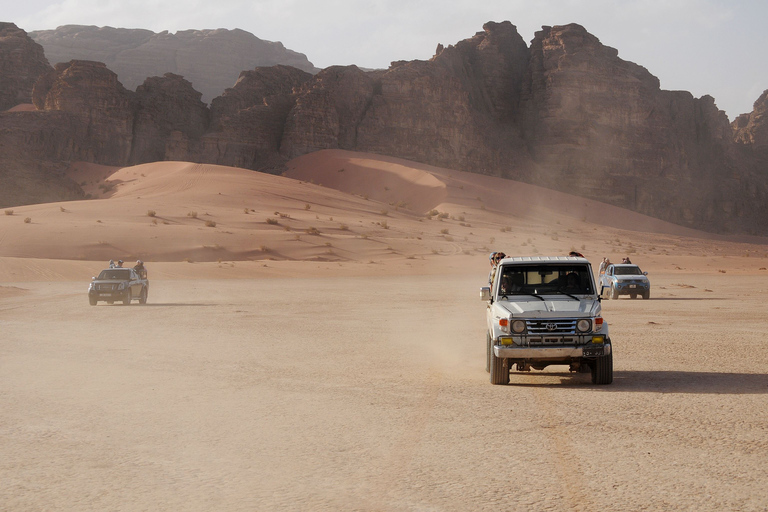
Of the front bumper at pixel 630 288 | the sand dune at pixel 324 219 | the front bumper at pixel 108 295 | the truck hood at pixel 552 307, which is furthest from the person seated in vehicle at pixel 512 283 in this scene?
the sand dune at pixel 324 219

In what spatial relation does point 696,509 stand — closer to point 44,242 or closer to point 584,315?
point 584,315

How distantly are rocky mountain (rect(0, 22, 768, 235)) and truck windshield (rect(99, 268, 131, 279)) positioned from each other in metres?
63.2

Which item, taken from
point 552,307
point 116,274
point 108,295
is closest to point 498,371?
point 552,307

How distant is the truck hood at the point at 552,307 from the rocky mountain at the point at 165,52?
158 metres

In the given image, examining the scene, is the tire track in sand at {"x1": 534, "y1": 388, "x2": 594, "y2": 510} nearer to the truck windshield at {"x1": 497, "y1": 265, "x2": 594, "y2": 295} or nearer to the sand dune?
the truck windshield at {"x1": 497, "y1": 265, "x2": 594, "y2": 295}

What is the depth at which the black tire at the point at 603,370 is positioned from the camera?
10.6 m

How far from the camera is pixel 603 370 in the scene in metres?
10.6

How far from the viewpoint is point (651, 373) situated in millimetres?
11898

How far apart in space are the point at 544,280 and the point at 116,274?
62.8 ft

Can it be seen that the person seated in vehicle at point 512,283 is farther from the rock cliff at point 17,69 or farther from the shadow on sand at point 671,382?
the rock cliff at point 17,69

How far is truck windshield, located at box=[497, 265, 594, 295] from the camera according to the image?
37.3 feet

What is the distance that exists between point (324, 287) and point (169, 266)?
39.0ft

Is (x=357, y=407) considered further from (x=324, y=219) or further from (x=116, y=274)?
(x=324, y=219)

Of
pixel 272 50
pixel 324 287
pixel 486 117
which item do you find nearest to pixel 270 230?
pixel 324 287
